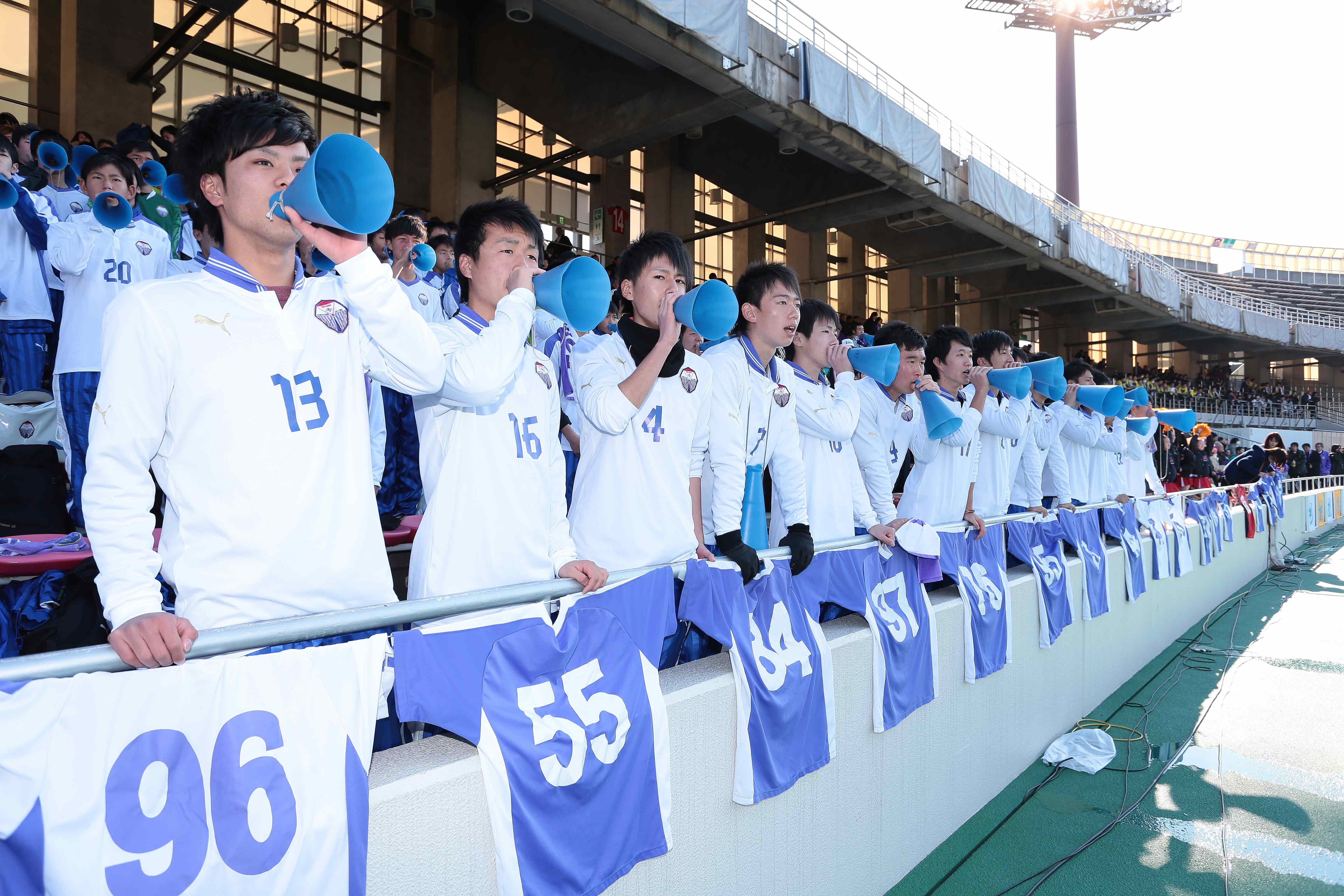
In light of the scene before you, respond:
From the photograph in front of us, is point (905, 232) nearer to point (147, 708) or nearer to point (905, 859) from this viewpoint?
point (905, 859)

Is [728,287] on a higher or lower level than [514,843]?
higher

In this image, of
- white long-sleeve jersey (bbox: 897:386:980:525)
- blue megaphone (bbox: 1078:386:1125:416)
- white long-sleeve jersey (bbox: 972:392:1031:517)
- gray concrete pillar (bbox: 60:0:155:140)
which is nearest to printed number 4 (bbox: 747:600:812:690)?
white long-sleeve jersey (bbox: 897:386:980:525)

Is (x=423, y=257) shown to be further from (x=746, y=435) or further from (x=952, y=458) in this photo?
(x=952, y=458)

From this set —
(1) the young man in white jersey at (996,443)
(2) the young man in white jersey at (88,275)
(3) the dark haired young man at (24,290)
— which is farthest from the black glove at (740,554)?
(3) the dark haired young man at (24,290)

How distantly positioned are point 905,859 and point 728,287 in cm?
249

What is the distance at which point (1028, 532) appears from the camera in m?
5.15

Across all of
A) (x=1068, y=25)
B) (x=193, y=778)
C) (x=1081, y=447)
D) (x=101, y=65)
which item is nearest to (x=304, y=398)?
(x=193, y=778)

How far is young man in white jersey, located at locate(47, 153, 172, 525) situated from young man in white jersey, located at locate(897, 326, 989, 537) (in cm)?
418

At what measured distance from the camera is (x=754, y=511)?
356 cm

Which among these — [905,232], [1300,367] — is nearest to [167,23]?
[905,232]

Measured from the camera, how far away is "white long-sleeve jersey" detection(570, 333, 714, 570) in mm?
2889

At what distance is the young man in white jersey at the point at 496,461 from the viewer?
84.6 inches

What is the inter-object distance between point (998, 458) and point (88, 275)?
535 centimetres

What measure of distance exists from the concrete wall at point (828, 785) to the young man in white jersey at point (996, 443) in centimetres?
59
